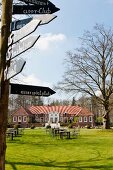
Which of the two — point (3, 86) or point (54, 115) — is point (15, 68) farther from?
point (54, 115)

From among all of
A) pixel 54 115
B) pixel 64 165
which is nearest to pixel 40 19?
pixel 64 165

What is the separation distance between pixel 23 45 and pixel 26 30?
0.72 ft

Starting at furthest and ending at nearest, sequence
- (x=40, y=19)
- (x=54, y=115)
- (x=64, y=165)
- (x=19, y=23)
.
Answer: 1. (x=54, y=115)
2. (x=64, y=165)
3. (x=19, y=23)
4. (x=40, y=19)

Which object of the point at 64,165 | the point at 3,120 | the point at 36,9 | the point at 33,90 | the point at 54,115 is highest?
the point at 54,115

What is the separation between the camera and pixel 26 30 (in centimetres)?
497

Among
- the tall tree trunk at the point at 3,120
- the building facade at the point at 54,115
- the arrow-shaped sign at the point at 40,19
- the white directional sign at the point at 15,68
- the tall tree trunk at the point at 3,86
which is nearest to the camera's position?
the white directional sign at the point at 15,68

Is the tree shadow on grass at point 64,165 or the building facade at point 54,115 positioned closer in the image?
the tree shadow on grass at point 64,165

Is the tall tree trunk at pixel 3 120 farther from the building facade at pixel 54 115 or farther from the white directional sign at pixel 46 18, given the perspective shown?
the building facade at pixel 54 115

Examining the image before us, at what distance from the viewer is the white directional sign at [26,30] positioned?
489 centimetres

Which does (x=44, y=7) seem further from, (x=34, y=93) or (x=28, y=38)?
(x=34, y=93)

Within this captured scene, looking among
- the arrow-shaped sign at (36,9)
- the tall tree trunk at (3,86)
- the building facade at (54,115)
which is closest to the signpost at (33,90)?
the tall tree trunk at (3,86)

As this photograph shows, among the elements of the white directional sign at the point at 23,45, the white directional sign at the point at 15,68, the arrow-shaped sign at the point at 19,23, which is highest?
the arrow-shaped sign at the point at 19,23

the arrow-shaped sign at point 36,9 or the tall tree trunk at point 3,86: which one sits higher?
the arrow-shaped sign at point 36,9

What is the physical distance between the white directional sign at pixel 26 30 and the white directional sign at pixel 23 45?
2.9 inches
